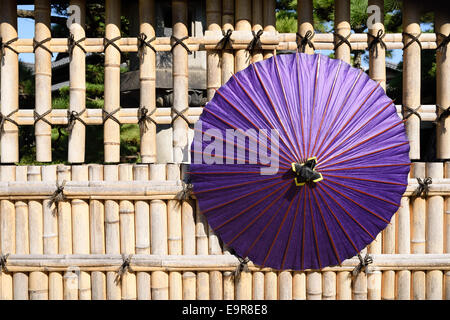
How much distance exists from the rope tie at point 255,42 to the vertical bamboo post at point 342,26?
818 millimetres

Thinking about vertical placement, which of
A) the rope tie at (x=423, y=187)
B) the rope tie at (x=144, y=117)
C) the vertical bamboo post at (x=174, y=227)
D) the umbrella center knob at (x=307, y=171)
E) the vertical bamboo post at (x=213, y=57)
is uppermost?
the vertical bamboo post at (x=213, y=57)

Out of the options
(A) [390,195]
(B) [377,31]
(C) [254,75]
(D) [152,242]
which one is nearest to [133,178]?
(D) [152,242]

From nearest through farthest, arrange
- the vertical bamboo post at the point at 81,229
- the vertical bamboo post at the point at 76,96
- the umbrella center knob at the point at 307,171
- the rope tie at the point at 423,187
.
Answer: the umbrella center knob at the point at 307,171 < the rope tie at the point at 423,187 < the vertical bamboo post at the point at 81,229 < the vertical bamboo post at the point at 76,96

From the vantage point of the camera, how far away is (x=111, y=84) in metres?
4.08

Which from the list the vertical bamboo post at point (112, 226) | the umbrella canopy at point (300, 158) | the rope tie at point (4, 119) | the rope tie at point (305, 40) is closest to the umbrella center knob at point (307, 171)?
the umbrella canopy at point (300, 158)

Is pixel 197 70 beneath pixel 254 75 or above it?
above

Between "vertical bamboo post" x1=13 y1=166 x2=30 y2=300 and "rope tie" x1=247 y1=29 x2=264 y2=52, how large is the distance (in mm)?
2541

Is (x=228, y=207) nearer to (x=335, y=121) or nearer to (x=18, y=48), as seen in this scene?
(x=335, y=121)

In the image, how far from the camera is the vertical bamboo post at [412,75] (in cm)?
398

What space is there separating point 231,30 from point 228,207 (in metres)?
1.71

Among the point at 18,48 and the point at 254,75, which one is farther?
the point at 18,48

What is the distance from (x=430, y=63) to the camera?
26.4ft

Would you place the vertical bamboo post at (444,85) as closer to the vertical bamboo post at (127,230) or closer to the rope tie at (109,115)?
the vertical bamboo post at (127,230)

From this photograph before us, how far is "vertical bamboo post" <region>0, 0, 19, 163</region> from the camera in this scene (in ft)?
13.3
